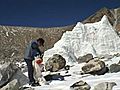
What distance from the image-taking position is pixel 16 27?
126688mm

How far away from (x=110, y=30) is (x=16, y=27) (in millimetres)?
94355

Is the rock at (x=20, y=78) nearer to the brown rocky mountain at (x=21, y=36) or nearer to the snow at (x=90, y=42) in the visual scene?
the snow at (x=90, y=42)

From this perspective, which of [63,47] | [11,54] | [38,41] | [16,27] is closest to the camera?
[38,41]

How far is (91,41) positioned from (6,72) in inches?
877

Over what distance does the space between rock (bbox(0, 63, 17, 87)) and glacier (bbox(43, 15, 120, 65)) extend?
18609 millimetres

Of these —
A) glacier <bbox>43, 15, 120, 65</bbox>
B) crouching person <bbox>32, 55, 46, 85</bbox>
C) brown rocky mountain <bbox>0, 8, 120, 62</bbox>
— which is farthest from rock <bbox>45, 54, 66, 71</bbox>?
brown rocky mountain <bbox>0, 8, 120, 62</bbox>

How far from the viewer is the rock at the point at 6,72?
11.5 meters

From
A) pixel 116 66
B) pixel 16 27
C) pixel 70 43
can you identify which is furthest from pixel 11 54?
pixel 116 66

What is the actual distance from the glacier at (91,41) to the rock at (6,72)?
18609 millimetres

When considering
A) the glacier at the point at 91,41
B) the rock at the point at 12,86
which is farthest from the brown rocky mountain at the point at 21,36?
the rock at the point at 12,86

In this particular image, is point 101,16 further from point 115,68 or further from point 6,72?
point 6,72

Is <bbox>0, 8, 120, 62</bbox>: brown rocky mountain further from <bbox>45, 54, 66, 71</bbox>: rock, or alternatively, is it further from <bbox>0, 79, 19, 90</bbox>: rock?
<bbox>0, 79, 19, 90</bbox>: rock

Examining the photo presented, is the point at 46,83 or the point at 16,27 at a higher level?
the point at 16,27

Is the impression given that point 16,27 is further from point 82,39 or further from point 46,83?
point 46,83
